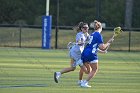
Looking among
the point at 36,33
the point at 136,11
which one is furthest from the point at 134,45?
the point at 136,11

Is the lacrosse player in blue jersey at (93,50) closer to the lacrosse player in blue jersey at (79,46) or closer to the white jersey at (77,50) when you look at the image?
the lacrosse player in blue jersey at (79,46)

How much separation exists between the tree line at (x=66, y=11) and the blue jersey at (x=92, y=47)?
34036 mm

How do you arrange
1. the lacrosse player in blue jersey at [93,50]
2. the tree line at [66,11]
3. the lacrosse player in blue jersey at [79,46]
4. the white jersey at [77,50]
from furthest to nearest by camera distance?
the tree line at [66,11], the white jersey at [77,50], the lacrosse player in blue jersey at [79,46], the lacrosse player in blue jersey at [93,50]

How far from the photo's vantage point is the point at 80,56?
18.5m

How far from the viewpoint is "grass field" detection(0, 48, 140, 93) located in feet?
57.2

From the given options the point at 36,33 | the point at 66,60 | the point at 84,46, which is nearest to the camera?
the point at 84,46

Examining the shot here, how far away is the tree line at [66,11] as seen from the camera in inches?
2100

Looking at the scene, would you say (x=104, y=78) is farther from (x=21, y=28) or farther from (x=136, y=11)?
(x=136, y=11)

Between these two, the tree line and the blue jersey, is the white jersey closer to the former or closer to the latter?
the blue jersey

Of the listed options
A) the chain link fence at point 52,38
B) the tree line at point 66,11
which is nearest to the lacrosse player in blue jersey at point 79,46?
the chain link fence at point 52,38

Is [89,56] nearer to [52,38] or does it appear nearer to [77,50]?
[77,50]

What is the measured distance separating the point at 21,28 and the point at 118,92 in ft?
90.0

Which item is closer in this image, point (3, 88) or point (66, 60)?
point (3, 88)

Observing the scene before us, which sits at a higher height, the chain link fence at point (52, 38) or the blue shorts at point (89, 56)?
the blue shorts at point (89, 56)
